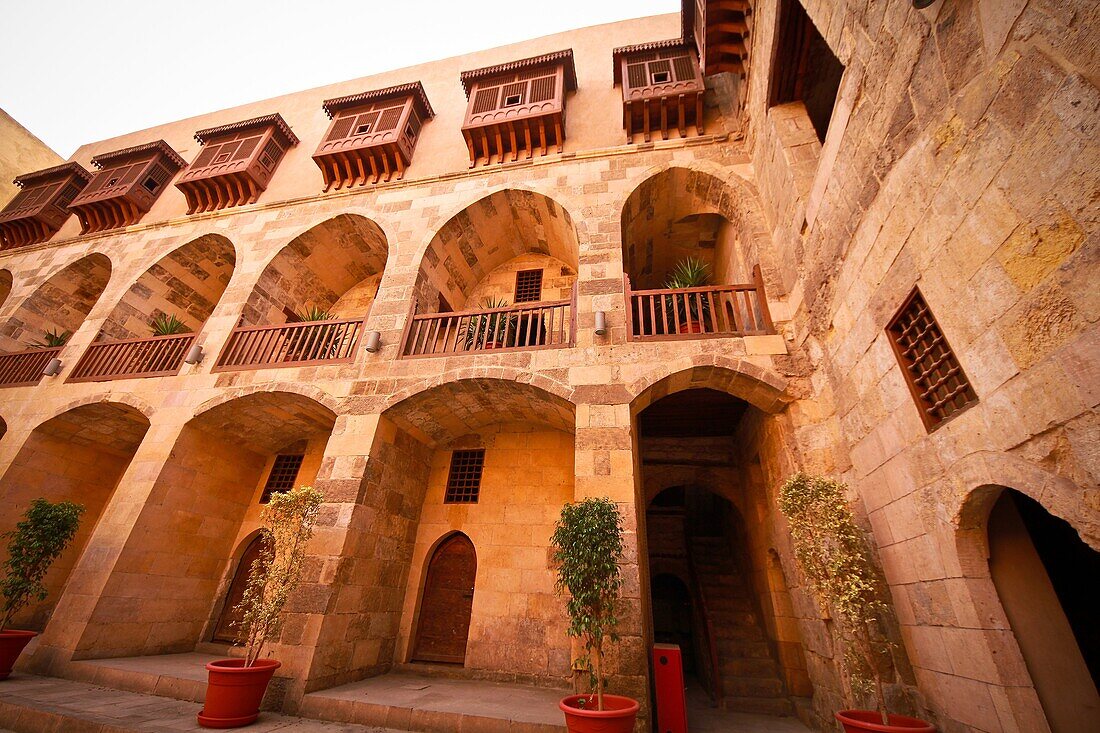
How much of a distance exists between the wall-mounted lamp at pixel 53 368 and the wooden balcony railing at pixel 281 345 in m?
4.09

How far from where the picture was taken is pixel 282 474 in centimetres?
945

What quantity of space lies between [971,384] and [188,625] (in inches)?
462

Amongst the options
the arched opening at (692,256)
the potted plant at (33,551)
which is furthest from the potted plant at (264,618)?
the arched opening at (692,256)

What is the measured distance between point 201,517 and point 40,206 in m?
13.1

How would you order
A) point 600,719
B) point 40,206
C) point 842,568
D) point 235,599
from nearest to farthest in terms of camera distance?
1. point 600,719
2. point 842,568
3. point 235,599
4. point 40,206

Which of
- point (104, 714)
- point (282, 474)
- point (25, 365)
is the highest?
point (25, 365)

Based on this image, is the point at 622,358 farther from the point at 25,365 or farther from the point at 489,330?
the point at 25,365

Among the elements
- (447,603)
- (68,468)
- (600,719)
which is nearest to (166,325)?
(68,468)

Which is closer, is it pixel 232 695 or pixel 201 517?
pixel 232 695

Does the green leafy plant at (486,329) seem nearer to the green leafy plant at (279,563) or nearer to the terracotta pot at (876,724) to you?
the green leafy plant at (279,563)

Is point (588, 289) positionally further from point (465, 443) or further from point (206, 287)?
point (206, 287)

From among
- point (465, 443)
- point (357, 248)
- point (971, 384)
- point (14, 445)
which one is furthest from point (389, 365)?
point (14, 445)

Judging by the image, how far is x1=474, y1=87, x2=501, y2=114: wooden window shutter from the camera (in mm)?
10148

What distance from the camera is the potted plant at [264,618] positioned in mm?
4488
